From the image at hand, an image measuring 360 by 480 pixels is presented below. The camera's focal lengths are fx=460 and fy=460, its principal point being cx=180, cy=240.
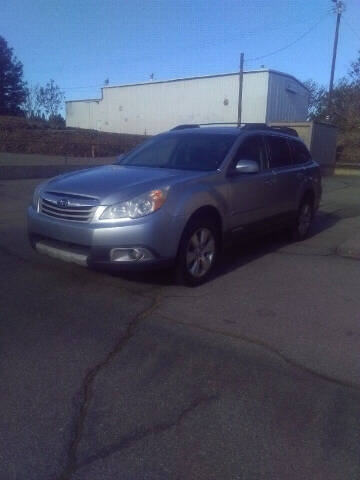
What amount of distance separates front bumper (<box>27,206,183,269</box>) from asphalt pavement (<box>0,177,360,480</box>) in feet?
1.31

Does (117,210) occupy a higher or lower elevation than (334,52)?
lower

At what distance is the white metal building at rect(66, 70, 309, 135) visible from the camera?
126ft

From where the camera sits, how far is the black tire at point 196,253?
4762 mm

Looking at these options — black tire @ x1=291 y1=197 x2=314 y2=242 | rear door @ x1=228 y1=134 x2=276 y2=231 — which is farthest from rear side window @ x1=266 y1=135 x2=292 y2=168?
black tire @ x1=291 y1=197 x2=314 y2=242

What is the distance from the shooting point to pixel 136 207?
4.45 m

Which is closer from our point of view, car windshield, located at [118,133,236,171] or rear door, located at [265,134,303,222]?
car windshield, located at [118,133,236,171]

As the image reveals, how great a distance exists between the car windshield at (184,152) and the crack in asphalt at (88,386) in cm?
185

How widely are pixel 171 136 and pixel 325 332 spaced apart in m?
3.49

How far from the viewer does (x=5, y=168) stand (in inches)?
549

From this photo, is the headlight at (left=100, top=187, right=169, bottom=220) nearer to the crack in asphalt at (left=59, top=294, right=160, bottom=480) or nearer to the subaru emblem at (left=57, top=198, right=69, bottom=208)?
the subaru emblem at (left=57, top=198, right=69, bottom=208)

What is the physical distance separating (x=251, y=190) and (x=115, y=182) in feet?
6.17

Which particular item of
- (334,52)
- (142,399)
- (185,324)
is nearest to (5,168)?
(185,324)

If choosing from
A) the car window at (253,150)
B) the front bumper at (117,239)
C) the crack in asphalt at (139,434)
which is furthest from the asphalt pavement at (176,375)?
the car window at (253,150)

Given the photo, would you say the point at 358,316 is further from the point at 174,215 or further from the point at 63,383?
the point at 63,383
